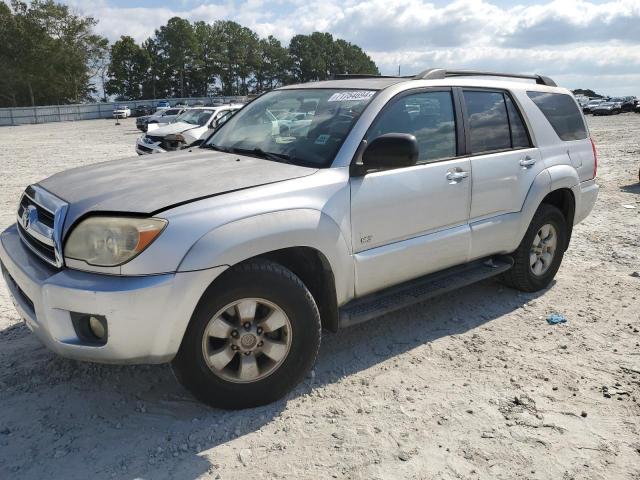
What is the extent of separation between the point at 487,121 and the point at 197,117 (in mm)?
11642

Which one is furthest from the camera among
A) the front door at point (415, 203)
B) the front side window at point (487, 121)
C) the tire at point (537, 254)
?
the tire at point (537, 254)

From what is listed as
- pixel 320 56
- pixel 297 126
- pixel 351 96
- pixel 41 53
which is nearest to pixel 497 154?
pixel 351 96

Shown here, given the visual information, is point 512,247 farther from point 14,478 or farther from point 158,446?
point 14,478

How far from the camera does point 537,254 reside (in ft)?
16.1

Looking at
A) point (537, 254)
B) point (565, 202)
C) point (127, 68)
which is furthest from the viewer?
point (127, 68)

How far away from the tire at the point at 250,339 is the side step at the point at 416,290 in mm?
369

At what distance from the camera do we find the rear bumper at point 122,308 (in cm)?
260

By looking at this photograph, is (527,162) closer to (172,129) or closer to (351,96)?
(351,96)

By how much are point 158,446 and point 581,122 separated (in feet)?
15.0

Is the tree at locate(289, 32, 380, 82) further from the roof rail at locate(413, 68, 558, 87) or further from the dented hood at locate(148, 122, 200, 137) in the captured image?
the roof rail at locate(413, 68, 558, 87)

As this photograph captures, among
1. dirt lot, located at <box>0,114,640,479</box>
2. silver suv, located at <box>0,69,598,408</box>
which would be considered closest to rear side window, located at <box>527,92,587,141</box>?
silver suv, located at <box>0,69,598,408</box>

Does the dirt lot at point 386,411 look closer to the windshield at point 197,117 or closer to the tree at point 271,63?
the windshield at point 197,117

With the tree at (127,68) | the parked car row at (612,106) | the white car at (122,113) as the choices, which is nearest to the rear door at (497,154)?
the parked car row at (612,106)

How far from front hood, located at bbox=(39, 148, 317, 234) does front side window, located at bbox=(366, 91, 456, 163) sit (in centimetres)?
68
